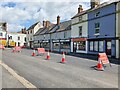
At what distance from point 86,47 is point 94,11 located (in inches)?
247

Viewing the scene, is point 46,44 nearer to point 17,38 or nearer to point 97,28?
point 97,28

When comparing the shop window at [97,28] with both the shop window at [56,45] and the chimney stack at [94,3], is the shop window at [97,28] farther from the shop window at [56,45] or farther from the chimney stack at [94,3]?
the shop window at [56,45]

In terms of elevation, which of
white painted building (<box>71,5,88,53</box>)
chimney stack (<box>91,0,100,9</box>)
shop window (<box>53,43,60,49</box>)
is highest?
chimney stack (<box>91,0,100,9</box>)

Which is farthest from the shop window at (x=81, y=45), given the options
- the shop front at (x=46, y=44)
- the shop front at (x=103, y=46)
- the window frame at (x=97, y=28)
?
the shop front at (x=46, y=44)

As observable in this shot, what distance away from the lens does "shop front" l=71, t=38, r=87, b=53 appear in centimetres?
3381

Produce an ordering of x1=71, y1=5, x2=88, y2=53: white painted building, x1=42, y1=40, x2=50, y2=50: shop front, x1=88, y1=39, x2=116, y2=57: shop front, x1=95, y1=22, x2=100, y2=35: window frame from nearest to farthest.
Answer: x1=88, y1=39, x2=116, y2=57: shop front, x1=95, y1=22, x2=100, y2=35: window frame, x1=71, y1=5, x2=88, y2=53: white painted building, x1=42, y1=40, x2=50, y2=50: shop front

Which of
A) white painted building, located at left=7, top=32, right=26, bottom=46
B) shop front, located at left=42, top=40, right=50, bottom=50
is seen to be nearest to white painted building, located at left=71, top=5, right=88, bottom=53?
shop front, located at left=42, top=40, right=50, bottom=50

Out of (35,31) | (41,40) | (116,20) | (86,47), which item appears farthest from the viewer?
(35,31)

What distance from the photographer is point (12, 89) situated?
7.46 m

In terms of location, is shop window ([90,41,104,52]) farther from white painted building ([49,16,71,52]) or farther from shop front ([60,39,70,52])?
shop front ([60,39,70,52])

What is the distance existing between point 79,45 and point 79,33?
2.22 meters

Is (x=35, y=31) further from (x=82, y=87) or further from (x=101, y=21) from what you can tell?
(x=82, y=87)

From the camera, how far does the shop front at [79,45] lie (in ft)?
111

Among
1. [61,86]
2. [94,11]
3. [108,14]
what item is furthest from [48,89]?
[94,11]
